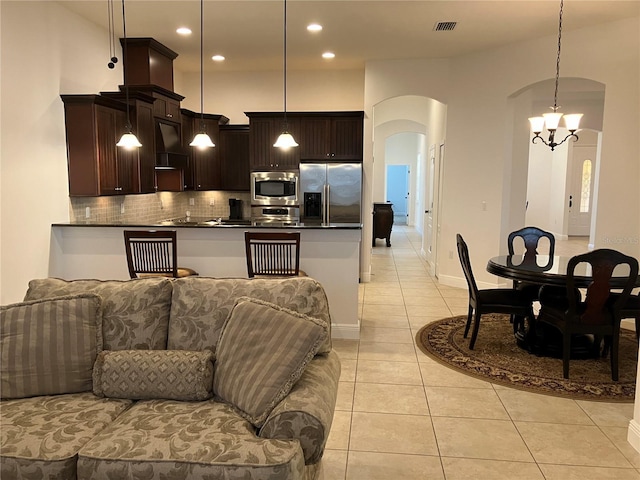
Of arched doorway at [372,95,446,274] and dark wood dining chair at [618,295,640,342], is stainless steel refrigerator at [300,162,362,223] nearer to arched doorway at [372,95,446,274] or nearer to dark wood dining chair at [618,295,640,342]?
arched doorway at [372,95,446,274]

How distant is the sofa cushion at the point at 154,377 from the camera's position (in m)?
2.27

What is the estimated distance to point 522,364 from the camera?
159 inches

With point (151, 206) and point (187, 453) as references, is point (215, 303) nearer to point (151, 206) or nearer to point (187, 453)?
point (187, 453)

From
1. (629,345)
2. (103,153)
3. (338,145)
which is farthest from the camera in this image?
(338,145)

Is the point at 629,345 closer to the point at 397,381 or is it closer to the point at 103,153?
the point at 397,381

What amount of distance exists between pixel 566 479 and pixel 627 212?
361 cm

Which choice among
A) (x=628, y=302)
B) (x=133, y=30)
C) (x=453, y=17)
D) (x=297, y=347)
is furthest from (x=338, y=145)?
(x=297, y=347)

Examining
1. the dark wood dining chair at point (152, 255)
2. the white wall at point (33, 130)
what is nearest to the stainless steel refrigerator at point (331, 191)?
the dark wood dining chair at point (152, 255)

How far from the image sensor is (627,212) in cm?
507

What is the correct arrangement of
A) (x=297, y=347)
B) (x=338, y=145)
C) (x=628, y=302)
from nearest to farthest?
(x=297, y=347) < (x=628, y=302) < (x=338, y=145)

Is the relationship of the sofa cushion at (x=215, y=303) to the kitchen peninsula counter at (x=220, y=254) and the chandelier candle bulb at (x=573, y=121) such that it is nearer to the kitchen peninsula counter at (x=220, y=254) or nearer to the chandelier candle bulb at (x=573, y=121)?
the kitchen peninsula counter at (x=220, y=254)

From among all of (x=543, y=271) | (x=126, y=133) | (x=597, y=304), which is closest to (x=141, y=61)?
(x=126, y=133)

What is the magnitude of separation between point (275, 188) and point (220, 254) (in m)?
2.68

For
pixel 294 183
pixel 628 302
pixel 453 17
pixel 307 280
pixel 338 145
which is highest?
pixel 453 17
